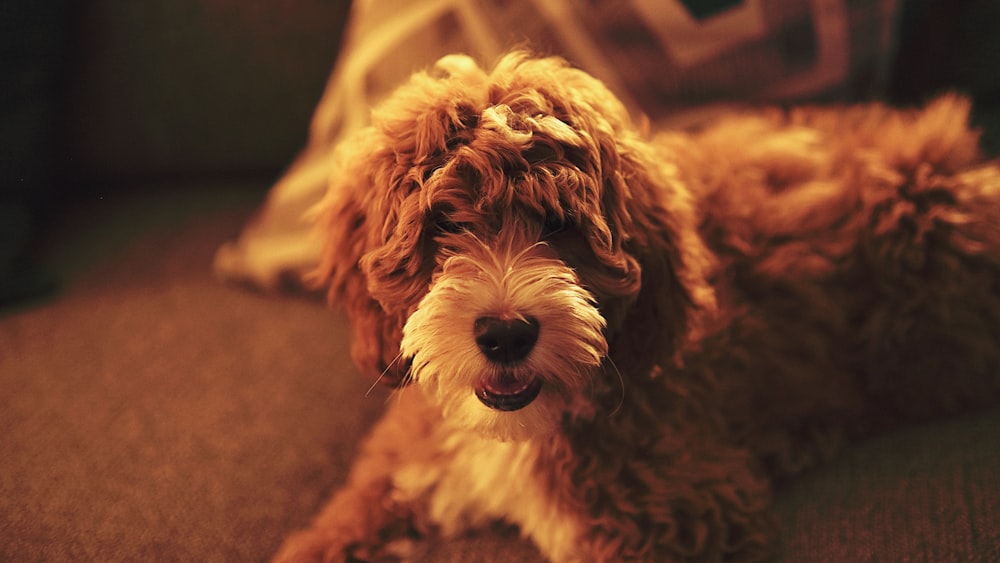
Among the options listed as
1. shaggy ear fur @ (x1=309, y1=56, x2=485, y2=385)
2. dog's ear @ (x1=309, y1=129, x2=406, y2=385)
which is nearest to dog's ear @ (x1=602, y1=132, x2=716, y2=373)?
shaggy ear fur @ (x1=309, y1=56, x2=485, y2=385)

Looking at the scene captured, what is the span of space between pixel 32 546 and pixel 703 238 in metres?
1.60

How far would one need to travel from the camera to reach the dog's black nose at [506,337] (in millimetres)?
1232

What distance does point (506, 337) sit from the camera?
4.06 ft

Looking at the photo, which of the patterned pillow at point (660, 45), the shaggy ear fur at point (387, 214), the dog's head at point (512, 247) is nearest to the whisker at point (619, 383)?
the dog's head at point (512, 247)

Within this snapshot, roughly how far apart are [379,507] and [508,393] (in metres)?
0.53

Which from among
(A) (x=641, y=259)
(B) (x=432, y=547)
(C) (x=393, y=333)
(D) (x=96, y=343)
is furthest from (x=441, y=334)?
(D) (x=96, y=343)

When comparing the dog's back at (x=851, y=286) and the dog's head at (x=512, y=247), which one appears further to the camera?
the dog's back at (x=851, y=286)

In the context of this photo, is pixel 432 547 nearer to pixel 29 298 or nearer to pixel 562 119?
pixel 562 119

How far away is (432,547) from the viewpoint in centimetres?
163

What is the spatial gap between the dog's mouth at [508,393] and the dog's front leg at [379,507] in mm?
391

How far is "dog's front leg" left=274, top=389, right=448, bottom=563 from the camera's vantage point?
1.58 m

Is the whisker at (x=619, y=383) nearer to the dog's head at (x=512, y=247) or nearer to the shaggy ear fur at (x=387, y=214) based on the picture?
the dog's head at (x=512, y=247)

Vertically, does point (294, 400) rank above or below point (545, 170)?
below

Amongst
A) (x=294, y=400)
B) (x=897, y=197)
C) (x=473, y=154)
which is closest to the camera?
(x=473, y=154)
